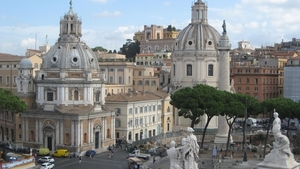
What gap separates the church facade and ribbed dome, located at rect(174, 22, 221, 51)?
20.9m

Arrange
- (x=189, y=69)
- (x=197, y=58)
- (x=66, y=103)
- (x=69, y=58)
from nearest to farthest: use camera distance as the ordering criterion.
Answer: (x=66, y=103) → (x=69, y=58) → (x=197, y=58) → (x=189, y=69)

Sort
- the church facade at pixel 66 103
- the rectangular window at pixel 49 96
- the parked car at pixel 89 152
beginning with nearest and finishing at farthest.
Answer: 1. the parked car at pixel 89 152
2. the church facade at pixel 66 103
3. the rectangular window at pixel 49 96

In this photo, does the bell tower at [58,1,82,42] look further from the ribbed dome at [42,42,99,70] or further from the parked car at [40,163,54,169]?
the parked car at [40,163,54,169]

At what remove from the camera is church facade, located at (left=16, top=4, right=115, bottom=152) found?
53.7 metres

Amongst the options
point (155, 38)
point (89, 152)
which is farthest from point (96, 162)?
point (155, 38)

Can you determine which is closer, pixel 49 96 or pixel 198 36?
pixel 49 96

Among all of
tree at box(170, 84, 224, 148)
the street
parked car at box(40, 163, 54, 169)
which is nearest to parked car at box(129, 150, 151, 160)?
the street

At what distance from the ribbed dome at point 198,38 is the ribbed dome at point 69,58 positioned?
21565 millimetres

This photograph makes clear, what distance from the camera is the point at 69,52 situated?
186 ft

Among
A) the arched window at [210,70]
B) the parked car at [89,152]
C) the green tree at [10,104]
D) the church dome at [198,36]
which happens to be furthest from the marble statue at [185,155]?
the arched window at [210,70]

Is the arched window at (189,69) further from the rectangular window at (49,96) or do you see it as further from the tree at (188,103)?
the rectangular window at (49,96)

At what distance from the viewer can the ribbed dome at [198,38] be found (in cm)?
7419

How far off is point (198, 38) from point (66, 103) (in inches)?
1082

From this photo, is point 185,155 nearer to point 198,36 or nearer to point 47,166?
point 47,166
